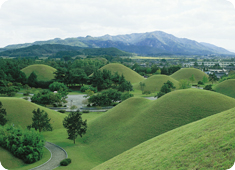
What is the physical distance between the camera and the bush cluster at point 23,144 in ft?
80.3

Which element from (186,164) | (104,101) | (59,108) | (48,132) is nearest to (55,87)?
(59,108)

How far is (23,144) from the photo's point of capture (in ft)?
83.3

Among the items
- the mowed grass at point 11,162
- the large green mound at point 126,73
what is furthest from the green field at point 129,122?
the large green mound at point 126,73

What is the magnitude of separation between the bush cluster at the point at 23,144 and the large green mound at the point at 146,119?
27.4 ft

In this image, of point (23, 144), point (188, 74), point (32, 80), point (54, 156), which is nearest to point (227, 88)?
point (188, 74)

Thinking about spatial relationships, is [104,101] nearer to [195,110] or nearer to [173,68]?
[195,110]

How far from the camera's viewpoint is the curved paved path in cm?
2436

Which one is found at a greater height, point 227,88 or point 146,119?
point 227,88

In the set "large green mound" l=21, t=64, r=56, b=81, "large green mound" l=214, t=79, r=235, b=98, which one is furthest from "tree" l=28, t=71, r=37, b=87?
"large green mound" l=214, t=79, r=235, b=98

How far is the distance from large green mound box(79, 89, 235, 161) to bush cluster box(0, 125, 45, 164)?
8341 mm

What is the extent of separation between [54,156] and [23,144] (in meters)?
4.71

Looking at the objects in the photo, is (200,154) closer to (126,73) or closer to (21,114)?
(21,114)

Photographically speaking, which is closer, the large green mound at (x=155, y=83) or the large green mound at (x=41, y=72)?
the large green mound at (x=155, y=83)

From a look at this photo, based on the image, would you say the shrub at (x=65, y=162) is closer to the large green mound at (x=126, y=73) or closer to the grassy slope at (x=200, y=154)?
the grassy slope at (x=200, y=154)
